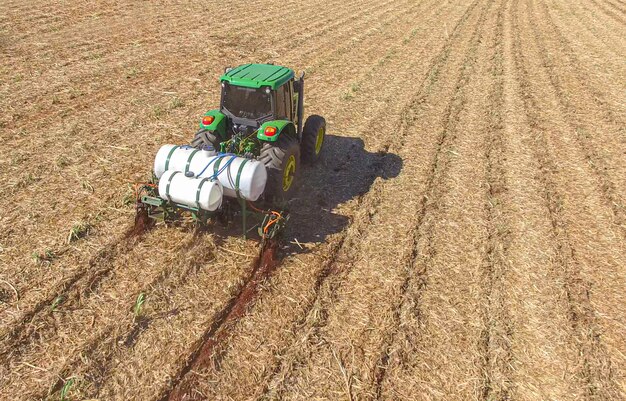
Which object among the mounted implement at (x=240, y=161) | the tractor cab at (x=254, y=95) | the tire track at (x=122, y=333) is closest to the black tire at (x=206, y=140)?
the mounted implement at (x=240, y=161)

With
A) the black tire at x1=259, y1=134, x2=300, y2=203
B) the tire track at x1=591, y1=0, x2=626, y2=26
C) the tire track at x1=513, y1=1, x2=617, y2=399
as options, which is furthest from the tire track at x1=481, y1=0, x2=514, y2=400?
the tire track at x1=591, y1=0, x2=626, y2=26

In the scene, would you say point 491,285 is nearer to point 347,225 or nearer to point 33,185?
point 347,225

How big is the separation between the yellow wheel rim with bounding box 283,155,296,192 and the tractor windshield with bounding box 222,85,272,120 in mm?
905

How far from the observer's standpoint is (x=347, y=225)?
8.12 meters

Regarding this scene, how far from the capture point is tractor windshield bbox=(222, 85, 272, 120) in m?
7.80

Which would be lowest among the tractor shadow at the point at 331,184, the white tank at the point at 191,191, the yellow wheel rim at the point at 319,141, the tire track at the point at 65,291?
the tractor shadow at the point at 331,184

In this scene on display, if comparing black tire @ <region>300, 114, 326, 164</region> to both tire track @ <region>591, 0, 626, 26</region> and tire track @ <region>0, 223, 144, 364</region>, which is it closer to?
tire track @ <region>0, 223, 144, 364</region>

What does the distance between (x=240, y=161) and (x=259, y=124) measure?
4.64 feet

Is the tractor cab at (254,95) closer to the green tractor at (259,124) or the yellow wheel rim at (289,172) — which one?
the green tractor at (259,124)

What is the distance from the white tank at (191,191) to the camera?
6309mm

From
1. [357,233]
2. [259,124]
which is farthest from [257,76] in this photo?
[357,233]

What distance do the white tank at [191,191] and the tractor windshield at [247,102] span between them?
6.40 ft

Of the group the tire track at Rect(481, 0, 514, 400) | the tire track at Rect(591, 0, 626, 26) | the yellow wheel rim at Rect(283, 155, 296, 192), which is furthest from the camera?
the tire track at Rect(591, 0, 626, 26)

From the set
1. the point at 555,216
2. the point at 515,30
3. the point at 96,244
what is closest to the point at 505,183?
the point at 555,216
